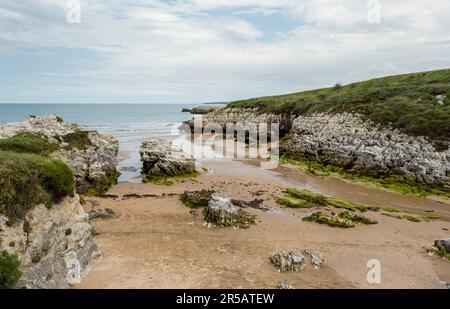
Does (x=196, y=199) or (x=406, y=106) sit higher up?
(x=406, y=106)

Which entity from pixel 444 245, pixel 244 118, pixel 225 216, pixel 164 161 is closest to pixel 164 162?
pixel 164 161

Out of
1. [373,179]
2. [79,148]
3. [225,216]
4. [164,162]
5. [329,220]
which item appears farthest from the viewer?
[164,162]

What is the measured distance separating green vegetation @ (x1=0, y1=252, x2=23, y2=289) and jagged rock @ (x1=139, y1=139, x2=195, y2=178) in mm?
20206

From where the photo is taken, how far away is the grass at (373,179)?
89.4 ft

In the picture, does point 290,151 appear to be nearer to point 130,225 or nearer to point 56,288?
point 130,225

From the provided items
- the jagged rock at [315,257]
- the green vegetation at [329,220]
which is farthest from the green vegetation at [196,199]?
the jagged rock at [315,257]

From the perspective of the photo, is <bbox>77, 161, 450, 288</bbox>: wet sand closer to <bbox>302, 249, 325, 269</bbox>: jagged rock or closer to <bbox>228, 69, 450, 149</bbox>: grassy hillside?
<bbox>302, 249, 325, 269</bbox>: jagged rock

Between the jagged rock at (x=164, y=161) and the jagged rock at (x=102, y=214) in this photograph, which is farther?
the jagged rock at (x=164, y=161)

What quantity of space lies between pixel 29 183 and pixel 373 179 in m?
27.2

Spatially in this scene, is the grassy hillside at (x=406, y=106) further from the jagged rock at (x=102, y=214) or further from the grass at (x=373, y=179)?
the jagged rock at (x=102, y=214)

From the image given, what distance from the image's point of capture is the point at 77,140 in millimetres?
26250

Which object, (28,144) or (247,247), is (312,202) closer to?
(247,247)

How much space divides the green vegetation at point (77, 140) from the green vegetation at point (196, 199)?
351 inches

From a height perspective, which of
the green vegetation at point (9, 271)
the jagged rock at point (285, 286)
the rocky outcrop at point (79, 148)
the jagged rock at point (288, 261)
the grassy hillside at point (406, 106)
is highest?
the grassy hillside at point (406, 106)
